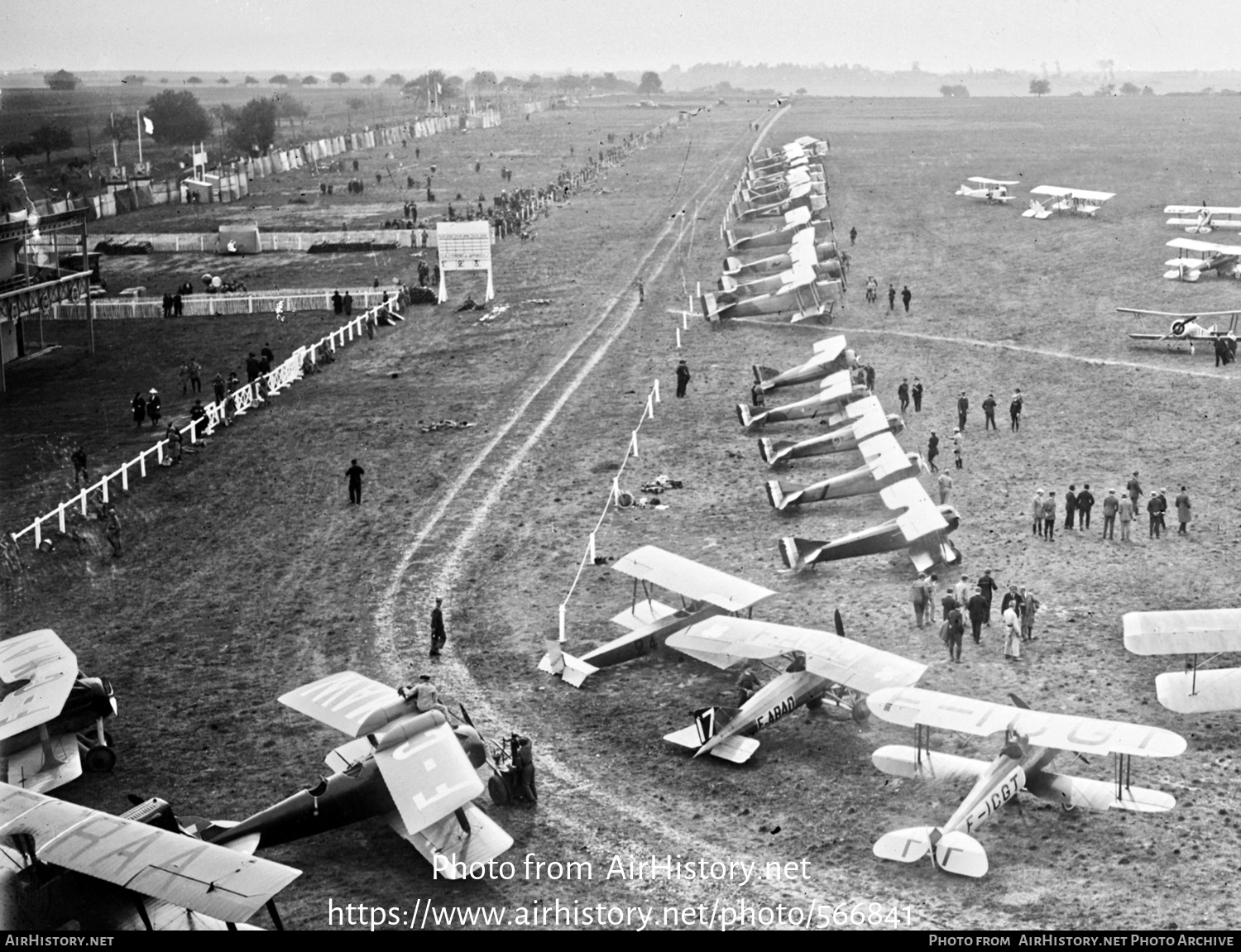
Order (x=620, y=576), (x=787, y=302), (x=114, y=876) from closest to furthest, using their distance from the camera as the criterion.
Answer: (x=114, y=876) < (x=620, y=576) < (x=787, y=302)

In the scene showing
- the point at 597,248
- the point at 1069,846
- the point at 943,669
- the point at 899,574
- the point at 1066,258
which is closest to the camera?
the point at 1069,846

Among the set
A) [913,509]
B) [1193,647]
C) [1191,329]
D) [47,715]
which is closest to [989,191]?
[1191,329]

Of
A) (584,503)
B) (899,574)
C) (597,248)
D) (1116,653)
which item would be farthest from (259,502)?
(597,248)

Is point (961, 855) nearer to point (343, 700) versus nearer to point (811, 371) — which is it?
point (343, 700)

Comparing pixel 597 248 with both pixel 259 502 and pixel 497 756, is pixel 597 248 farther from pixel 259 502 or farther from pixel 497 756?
pixel 497 756

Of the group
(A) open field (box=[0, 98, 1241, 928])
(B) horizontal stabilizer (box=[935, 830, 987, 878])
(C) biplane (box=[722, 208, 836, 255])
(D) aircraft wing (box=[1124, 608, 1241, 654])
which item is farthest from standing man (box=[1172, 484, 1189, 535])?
A: (C) biplane (box=[722, 208, 836, 255])

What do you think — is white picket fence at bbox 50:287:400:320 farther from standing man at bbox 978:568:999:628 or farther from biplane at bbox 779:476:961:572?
standing man at bbox 978:568:999:628

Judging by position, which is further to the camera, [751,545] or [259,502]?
[259,502]
